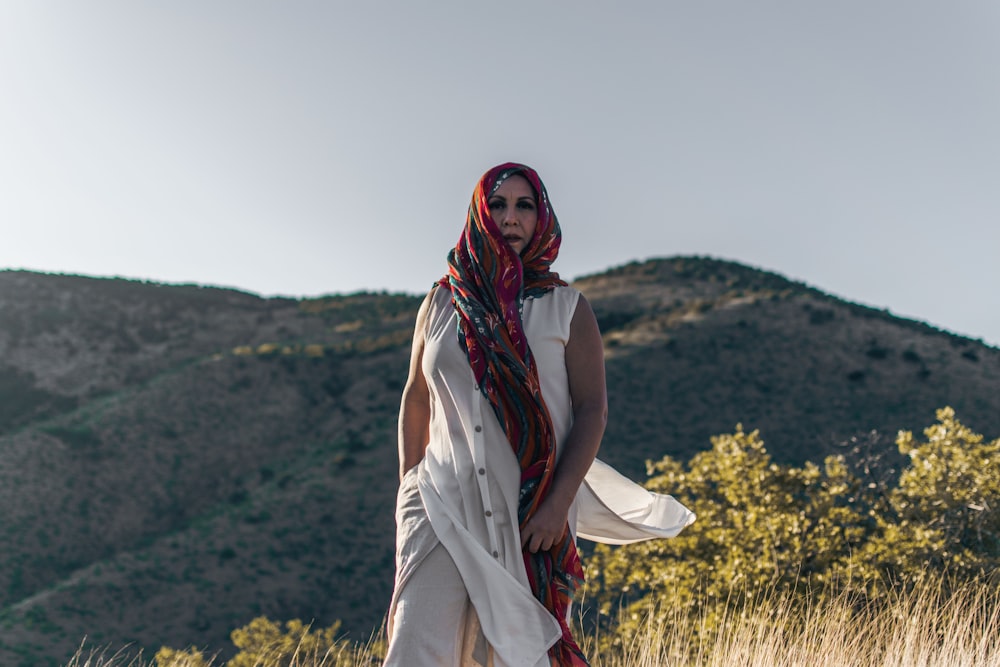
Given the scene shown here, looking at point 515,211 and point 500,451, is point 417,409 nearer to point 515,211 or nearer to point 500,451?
point 500,451

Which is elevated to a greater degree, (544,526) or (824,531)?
(544,526)

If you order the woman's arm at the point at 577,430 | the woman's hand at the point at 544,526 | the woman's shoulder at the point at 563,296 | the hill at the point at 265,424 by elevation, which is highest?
the woman's shoulder at the point at 563,296

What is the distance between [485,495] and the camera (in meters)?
2.29

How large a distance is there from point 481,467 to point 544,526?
0.73 feet

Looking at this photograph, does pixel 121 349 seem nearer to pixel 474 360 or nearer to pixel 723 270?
pixel 723 270

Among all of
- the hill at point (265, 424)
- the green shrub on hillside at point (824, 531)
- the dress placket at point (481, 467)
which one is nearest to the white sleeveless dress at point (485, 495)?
the dress placket at point (481, 467)

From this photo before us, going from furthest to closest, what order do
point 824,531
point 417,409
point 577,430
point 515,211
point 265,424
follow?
point 265,424, point 824,531, point 417,409, point 515,211, point 577,430

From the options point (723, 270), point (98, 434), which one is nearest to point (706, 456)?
point (98, 434)

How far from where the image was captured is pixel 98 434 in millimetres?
37781

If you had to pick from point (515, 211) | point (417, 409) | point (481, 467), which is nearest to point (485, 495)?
point (481, 467)

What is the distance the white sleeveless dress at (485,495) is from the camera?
87.2 inches

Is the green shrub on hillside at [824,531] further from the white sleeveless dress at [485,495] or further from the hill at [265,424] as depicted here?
the hill at [265,424]

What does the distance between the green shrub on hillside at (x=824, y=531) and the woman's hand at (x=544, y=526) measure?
2981 millimetres

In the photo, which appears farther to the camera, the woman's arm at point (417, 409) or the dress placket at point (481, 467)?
the woman's arm at point (417, 409)
